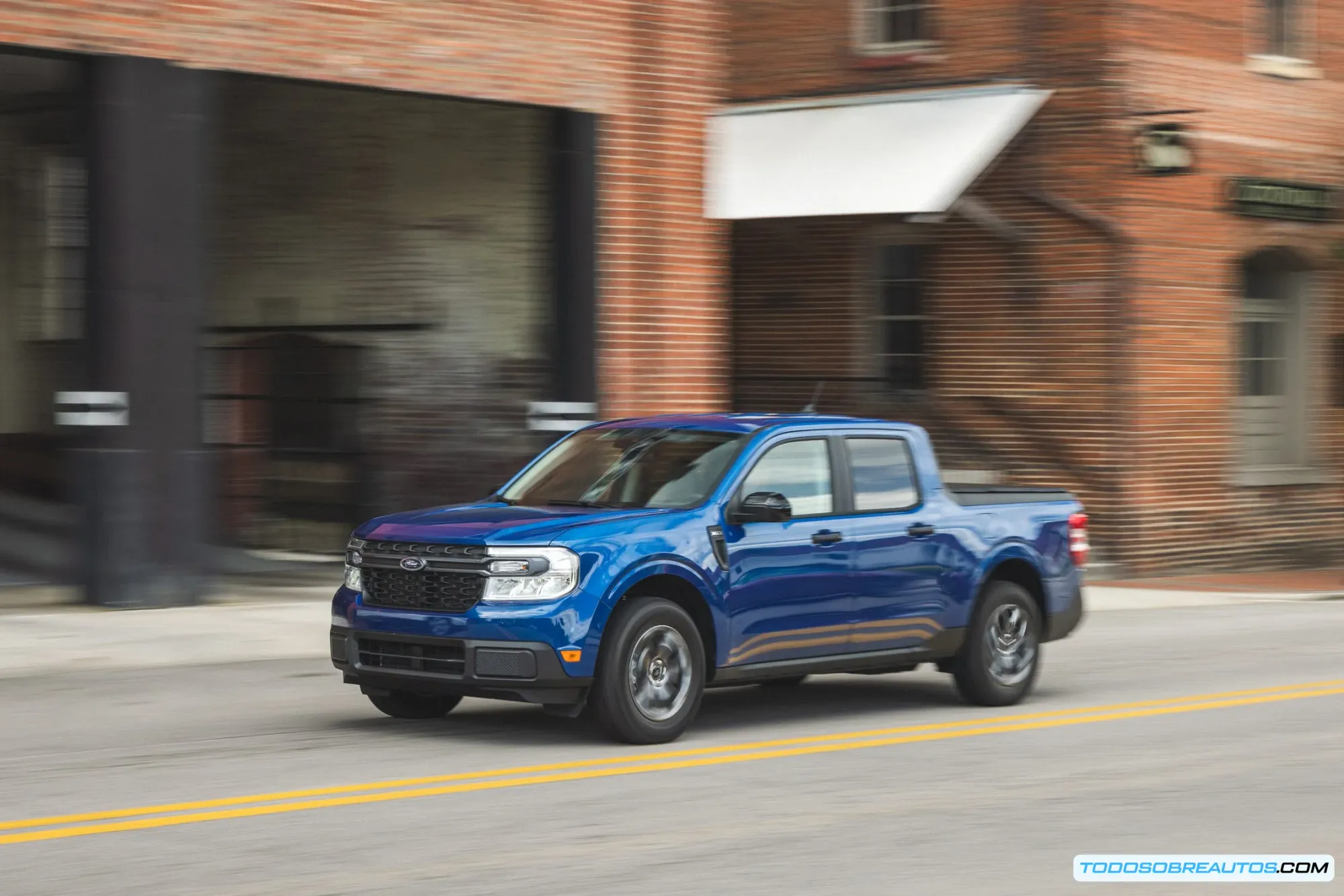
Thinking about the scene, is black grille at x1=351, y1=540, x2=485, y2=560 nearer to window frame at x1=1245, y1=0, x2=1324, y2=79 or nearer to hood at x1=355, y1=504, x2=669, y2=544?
hood at x1=355, y1=504, x2=669, y2=544

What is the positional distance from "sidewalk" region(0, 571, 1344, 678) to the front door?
463cm

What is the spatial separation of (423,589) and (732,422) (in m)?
2.05

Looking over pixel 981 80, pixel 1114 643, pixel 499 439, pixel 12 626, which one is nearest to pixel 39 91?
pixel 499 439

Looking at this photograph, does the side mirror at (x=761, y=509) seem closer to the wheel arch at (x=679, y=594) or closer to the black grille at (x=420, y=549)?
the wheel arch at (x=679, y=594)

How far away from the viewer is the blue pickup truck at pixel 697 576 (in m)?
9.39

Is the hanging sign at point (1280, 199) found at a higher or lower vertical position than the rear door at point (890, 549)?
higher

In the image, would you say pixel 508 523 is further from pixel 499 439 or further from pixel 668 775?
pixel 499 439

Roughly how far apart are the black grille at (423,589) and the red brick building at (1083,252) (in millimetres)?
12101

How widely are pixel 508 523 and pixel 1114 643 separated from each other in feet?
23.9

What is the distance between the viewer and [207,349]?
2128 cm

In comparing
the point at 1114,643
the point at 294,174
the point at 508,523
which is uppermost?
the point at 294,174

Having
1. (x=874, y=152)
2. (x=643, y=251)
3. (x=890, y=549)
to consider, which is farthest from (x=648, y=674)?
(x=874, y=152)

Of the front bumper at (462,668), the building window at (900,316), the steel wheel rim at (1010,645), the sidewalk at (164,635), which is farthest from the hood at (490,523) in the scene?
the building window at (900,316)

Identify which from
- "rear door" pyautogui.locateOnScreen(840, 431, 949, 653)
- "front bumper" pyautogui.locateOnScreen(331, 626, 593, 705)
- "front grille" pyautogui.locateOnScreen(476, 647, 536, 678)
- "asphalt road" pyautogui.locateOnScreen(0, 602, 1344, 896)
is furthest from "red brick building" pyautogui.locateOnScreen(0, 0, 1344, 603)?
"rear door" pyautogui.locateOnScreen(840, 431, 949, 653)
